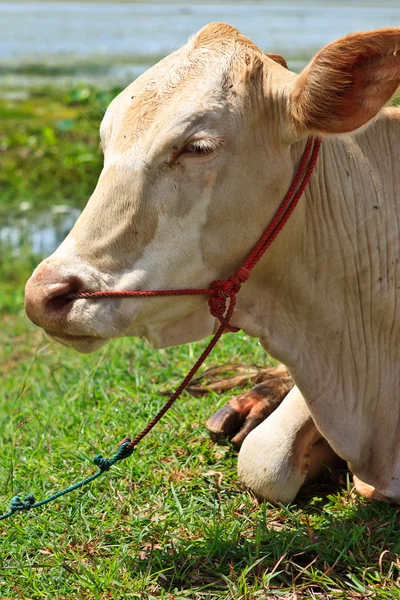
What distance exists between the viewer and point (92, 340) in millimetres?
3008

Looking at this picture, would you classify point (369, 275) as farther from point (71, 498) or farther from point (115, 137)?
point (71, 498)

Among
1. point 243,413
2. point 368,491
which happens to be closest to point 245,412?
point 243,413

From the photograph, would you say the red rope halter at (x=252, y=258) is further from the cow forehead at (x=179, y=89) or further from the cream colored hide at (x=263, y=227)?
the cow forehead at (x=179, y=89)

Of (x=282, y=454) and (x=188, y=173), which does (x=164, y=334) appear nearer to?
(x=188, y=173)

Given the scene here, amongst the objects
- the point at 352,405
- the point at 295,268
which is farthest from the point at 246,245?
the point at 352,405

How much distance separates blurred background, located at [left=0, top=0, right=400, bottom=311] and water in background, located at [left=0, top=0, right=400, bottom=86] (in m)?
0.03

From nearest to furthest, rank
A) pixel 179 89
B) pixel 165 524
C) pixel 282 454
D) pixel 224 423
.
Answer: pixel 179 89, pixel 165 524, pixel 282 454, pixel 224 423

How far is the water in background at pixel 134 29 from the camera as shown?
53.9 feet

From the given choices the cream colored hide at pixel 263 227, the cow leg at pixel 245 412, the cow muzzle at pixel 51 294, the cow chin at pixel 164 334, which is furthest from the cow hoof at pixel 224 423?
the cow muzzle at pixel 51 294

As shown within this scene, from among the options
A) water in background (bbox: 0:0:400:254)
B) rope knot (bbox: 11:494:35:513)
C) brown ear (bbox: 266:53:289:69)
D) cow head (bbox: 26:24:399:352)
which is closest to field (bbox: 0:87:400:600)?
rope knot (bbox: 11:494:35:513)

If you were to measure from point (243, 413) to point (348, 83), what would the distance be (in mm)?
1575

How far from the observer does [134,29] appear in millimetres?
20969

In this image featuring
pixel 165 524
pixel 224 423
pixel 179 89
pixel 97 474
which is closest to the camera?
pixel 179 89

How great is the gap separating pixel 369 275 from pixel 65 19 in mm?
22465
